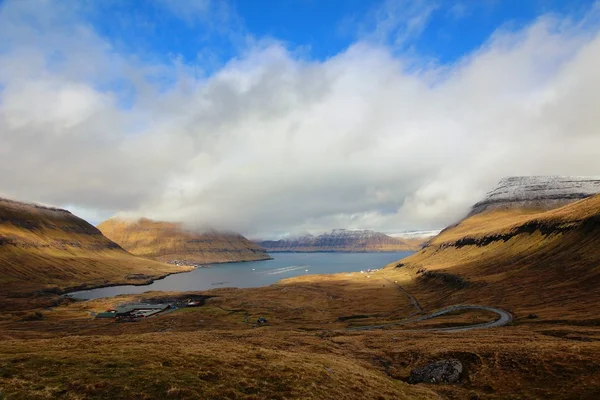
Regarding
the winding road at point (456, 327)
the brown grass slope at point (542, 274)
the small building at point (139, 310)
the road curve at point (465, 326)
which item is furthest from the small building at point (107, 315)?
Result: the brown grass slope at point (542, 274)

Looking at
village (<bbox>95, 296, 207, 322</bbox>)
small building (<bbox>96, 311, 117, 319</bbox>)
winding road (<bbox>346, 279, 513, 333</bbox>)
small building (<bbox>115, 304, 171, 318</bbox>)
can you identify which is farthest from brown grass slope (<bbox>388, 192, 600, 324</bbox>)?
small building (<bbox>96, 311, 117, 319</bbox>)

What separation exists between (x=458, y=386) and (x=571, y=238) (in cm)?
15659

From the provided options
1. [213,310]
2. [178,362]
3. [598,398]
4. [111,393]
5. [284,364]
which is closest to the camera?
[111,393]

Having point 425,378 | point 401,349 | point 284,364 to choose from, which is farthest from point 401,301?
point 284,364

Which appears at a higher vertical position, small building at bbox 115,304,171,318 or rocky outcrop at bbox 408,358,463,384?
rocky outcrop at bbox 408,358,463,384

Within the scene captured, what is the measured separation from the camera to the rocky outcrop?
129ft

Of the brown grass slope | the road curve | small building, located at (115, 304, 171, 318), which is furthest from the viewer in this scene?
small building, located at (115, 304, 171, 318)

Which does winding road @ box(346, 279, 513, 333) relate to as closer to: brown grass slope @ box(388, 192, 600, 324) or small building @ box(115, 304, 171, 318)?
brown grass slope @ box(388, 192, 600, 324)

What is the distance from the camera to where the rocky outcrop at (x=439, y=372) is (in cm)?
3925

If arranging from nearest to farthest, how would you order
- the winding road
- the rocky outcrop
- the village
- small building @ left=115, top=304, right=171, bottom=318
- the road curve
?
the rocky outcrop → the road curve → the winding road → the village → small building @ left=115, top=304, right=171, bottom=318

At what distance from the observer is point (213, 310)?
159m

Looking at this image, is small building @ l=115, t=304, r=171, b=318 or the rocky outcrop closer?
the rocky outcrop

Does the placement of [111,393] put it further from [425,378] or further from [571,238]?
[571,238]

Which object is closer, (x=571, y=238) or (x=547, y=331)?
(x=547, y=331)
